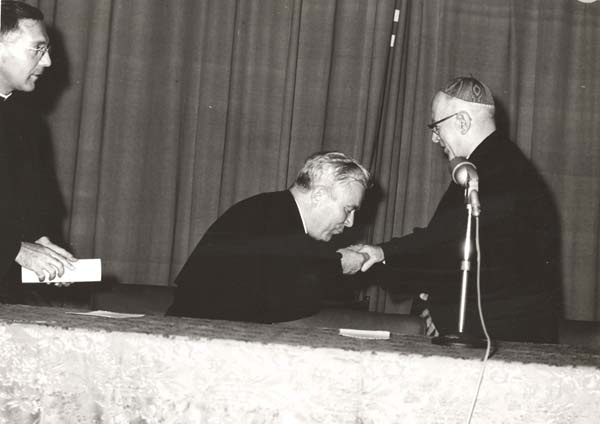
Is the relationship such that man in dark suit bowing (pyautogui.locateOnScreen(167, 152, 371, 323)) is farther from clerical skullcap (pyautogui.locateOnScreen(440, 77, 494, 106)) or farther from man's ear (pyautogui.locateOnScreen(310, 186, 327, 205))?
clerical skullcap (pyautogui.locateOnScreen(440, 77, 494, 106))

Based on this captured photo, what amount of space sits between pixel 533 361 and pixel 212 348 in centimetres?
76

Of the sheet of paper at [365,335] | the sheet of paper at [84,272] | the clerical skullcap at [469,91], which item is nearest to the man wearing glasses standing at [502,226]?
the clerical skullcap at [469,91]

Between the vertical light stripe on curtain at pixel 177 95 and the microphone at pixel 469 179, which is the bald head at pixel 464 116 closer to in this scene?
the microphone at pixel 469 179

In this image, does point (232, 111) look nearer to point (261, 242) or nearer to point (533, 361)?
point (261, 242)

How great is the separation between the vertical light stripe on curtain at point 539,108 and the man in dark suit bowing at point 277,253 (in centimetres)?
130

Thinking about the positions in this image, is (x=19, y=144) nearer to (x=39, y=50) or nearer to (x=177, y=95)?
(x=39, y=50)

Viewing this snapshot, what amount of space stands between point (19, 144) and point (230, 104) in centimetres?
166

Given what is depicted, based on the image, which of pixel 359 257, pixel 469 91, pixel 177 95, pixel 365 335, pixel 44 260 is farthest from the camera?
pixel 177 95

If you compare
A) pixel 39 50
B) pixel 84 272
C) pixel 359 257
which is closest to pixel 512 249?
pixel 359 257

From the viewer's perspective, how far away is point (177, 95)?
4.71m

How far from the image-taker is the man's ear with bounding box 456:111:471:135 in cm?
312

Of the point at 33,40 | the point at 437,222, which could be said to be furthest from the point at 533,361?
the point at 33,40

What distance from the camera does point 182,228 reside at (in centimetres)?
476

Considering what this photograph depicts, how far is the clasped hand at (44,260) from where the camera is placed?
100.0 inches
